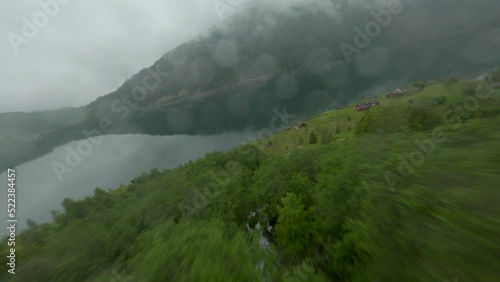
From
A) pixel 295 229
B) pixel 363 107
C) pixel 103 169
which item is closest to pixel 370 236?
pixel 295 229

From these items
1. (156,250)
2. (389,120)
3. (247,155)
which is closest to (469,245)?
(156,250)

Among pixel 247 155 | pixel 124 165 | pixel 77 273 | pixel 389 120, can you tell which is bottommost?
pixel 124 165

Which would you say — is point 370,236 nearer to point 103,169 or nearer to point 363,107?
point 363,107

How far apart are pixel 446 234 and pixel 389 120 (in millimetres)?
36873

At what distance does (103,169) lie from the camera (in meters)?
158

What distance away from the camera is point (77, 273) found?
29.8ft

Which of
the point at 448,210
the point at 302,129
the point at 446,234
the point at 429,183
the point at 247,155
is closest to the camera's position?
the point at 446,234

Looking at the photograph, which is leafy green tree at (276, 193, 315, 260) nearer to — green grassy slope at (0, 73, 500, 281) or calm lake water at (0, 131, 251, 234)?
green grassy slope at (0, 73, 500, 281)

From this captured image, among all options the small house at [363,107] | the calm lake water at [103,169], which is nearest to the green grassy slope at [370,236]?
the small house at [363,107]

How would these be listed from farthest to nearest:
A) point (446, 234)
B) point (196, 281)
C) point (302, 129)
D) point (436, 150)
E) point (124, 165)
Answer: point (124, 165) < point (302, 129) < point (436, 150) < point (196, 281) < point (446, 234)

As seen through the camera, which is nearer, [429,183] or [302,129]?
[429,183]

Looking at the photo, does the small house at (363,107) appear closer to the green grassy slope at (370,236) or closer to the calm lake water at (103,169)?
the calm lake water at (103,169)

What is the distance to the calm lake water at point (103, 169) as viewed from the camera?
4970 inches

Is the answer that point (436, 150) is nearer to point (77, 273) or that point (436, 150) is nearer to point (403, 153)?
point (403, 153)
